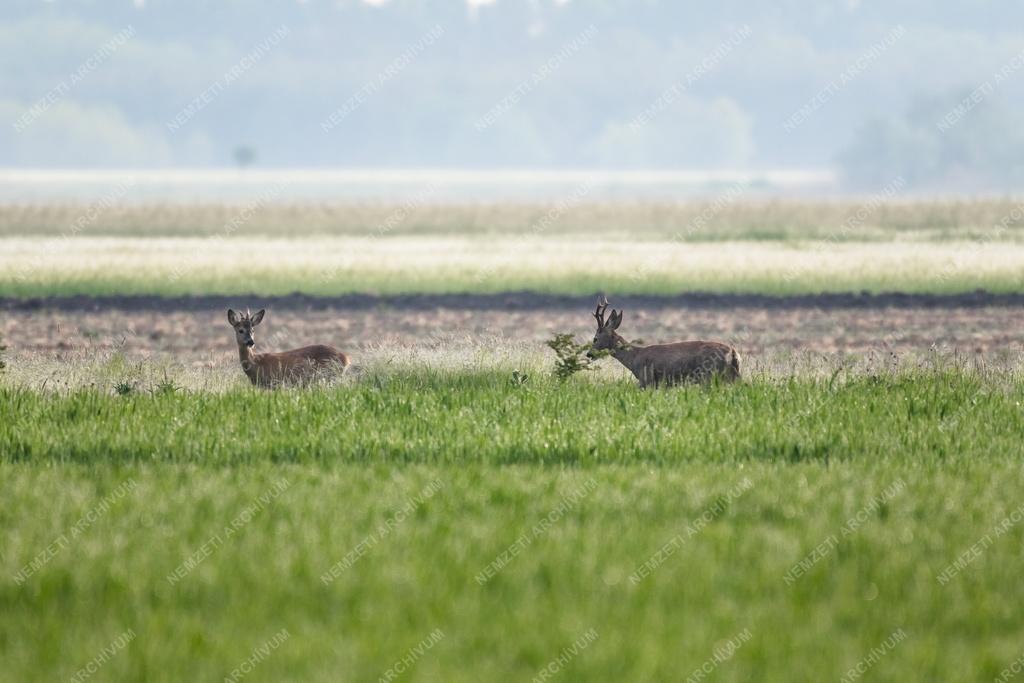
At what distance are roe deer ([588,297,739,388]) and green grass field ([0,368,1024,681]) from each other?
3.54ft

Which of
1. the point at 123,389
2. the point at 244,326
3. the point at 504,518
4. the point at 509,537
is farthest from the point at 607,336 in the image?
the point at 509,537

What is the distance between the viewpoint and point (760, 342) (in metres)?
27.8

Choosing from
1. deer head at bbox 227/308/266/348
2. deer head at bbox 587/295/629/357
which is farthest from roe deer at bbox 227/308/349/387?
deer head at bbox 587/295/629/357

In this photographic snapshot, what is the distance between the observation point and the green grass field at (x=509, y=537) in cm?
830

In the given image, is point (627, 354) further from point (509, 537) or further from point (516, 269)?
point (516, 269)

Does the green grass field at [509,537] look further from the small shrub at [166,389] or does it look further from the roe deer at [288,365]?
the roe deer at [288,365]

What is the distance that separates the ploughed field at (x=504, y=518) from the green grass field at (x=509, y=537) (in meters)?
0.03

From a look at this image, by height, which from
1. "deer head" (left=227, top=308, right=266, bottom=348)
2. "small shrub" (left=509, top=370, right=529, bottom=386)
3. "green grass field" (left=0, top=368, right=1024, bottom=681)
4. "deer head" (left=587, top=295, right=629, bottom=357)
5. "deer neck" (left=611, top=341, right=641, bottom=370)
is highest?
"deer head" (left=227, top=308, right=266, bottom=348)

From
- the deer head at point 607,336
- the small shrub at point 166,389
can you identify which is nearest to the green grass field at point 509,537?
the small shrub at point 166,389

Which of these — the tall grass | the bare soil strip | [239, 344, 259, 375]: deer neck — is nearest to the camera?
the tall grass

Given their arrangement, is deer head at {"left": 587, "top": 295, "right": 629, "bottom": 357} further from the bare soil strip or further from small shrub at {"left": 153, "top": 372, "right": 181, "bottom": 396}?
the bare soil strip

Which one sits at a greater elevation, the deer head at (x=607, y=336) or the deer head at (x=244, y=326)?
the deer head at (x=244, y=326)

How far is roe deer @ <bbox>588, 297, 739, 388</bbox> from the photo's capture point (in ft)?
59.8

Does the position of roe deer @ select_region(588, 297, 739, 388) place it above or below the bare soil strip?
below
